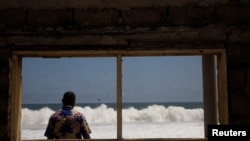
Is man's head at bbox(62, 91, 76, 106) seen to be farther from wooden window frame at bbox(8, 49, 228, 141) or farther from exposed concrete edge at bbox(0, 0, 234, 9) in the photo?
exposed concrete edge at bbox(0, 0, 234, 9)

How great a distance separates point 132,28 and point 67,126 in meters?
1.61

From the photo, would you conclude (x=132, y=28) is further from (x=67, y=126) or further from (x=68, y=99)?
(x=67, y=126)

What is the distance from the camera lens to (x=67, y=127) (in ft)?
14.7

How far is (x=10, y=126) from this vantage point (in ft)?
11.9

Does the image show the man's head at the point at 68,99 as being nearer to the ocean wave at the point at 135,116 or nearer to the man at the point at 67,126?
the man at the point at 67,126

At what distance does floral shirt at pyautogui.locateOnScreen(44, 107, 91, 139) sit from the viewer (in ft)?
14.6

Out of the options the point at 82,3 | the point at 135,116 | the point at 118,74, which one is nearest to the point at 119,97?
the point at 118,74

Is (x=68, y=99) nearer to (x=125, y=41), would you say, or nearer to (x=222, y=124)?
(x=125, y=41)

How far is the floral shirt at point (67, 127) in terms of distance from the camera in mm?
4453

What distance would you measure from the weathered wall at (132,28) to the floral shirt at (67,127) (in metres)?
0.92

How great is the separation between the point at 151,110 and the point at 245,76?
27.5 meters

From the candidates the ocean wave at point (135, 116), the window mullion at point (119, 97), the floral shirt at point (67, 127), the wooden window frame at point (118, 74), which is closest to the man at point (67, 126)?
the floral shirt at point (67, 127)

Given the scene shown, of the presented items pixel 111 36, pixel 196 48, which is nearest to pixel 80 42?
pixel 111 36

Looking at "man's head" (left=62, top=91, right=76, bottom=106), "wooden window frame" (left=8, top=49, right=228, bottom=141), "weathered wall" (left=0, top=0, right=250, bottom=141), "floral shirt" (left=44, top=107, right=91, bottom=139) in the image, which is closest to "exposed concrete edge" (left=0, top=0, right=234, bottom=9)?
"weathered wall" (left=0, top=0, right=250, bottom=141)
